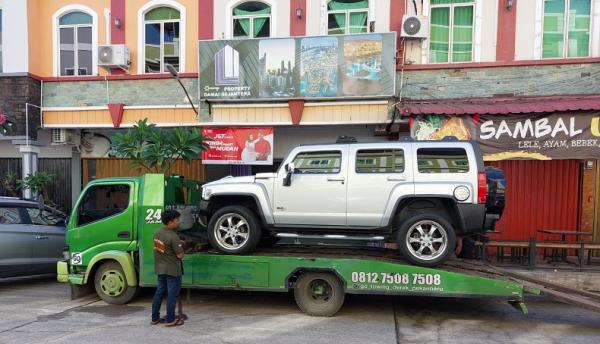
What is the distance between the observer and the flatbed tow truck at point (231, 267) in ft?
18.6

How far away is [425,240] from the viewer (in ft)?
18.8

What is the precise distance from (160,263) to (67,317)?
6.40ft

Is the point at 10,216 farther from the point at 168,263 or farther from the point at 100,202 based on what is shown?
the point at 168,263

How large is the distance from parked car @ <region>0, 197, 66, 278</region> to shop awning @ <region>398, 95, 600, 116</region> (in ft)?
25.2

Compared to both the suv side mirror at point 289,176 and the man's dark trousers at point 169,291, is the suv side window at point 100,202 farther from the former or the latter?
the suv side mirror at point 289,176

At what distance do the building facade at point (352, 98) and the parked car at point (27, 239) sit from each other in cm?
332

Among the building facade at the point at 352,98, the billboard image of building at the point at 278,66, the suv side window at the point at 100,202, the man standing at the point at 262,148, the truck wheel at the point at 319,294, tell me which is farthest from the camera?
the man standing at the point at 262,148

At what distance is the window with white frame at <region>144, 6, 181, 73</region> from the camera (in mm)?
11023

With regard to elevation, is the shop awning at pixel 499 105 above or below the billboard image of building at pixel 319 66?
below

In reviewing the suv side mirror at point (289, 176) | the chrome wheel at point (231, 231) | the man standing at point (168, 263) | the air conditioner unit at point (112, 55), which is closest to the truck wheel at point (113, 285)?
the man standing at point (168, 263)

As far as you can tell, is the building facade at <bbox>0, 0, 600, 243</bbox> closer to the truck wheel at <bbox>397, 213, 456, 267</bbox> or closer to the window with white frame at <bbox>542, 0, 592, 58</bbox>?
the window with white frame at <bbox>542, 0, 592, 58</bbox>

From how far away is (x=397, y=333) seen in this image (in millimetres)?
5559

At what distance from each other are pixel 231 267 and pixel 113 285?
2105 mm

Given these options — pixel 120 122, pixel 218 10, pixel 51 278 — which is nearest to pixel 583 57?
pixel 218 10
